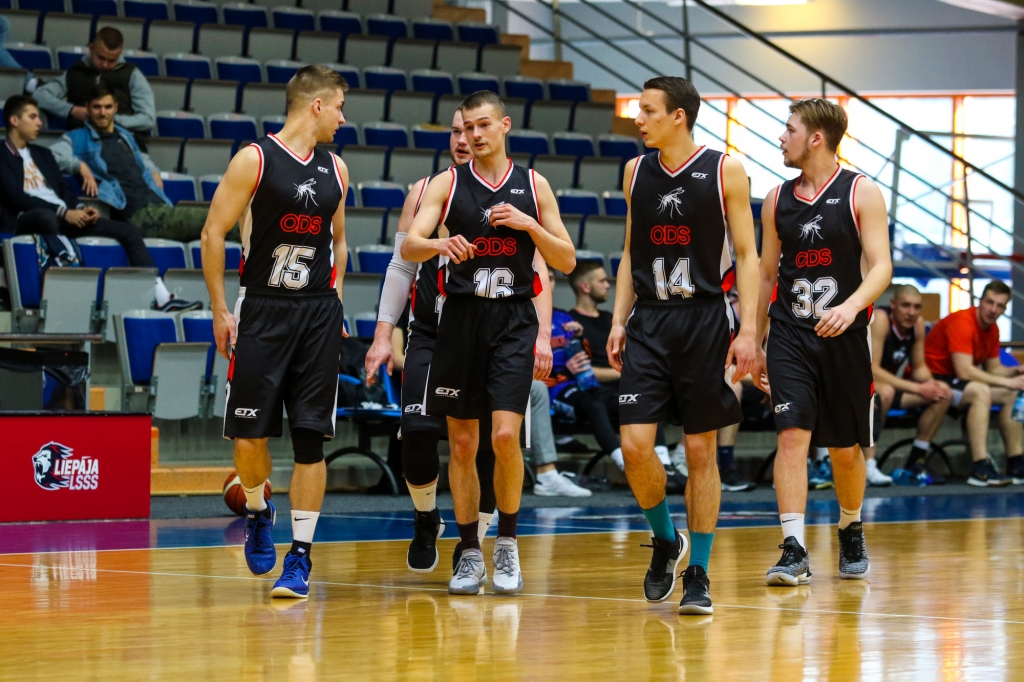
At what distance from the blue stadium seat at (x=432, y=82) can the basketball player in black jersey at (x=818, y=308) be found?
8768mm

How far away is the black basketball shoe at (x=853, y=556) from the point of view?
505 centimetres

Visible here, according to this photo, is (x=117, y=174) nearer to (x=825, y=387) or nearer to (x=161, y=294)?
(x=161, y=294)

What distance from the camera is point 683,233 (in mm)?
4422

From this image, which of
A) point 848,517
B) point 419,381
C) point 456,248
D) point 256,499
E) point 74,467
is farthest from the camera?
point 74,467

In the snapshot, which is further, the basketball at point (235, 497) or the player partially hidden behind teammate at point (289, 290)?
the basketball at point (235, 497)

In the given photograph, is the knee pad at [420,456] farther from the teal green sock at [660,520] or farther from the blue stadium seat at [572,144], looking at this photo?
the blue stadium seat at [572,144]

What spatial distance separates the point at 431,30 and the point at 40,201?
6653 millimetres

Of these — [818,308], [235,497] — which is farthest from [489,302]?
[235,497]

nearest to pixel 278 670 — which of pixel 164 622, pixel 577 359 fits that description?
pixel 164 622

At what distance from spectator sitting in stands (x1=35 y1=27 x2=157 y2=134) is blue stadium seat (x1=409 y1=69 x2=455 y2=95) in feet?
11.7

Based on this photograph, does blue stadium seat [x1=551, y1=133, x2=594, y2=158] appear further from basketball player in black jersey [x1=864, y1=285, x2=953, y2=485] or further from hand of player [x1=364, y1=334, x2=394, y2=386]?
hand of player [x1=364, y1=334, x2=394, y2=386]

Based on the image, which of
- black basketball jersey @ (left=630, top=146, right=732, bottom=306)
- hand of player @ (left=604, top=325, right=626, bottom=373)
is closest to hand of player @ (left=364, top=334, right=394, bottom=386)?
hand of player @ (left=604, top=325, right=626, bottom=373)

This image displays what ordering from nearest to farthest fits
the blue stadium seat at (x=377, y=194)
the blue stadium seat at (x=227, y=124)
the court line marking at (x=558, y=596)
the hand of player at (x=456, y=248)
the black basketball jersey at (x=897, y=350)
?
the court line marking at (x=558, y=596) → the hand of player at (x=456, y=248) → the black basketball jersey at (x=897, y=350) → the blue stadium seat at (x=377, y=194) → the blue stadium seat at (x=227, y=124)

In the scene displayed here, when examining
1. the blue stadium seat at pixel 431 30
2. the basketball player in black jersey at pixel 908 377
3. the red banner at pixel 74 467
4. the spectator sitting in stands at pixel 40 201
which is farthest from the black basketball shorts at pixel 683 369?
the blue stadium seat at pixel 431 30
